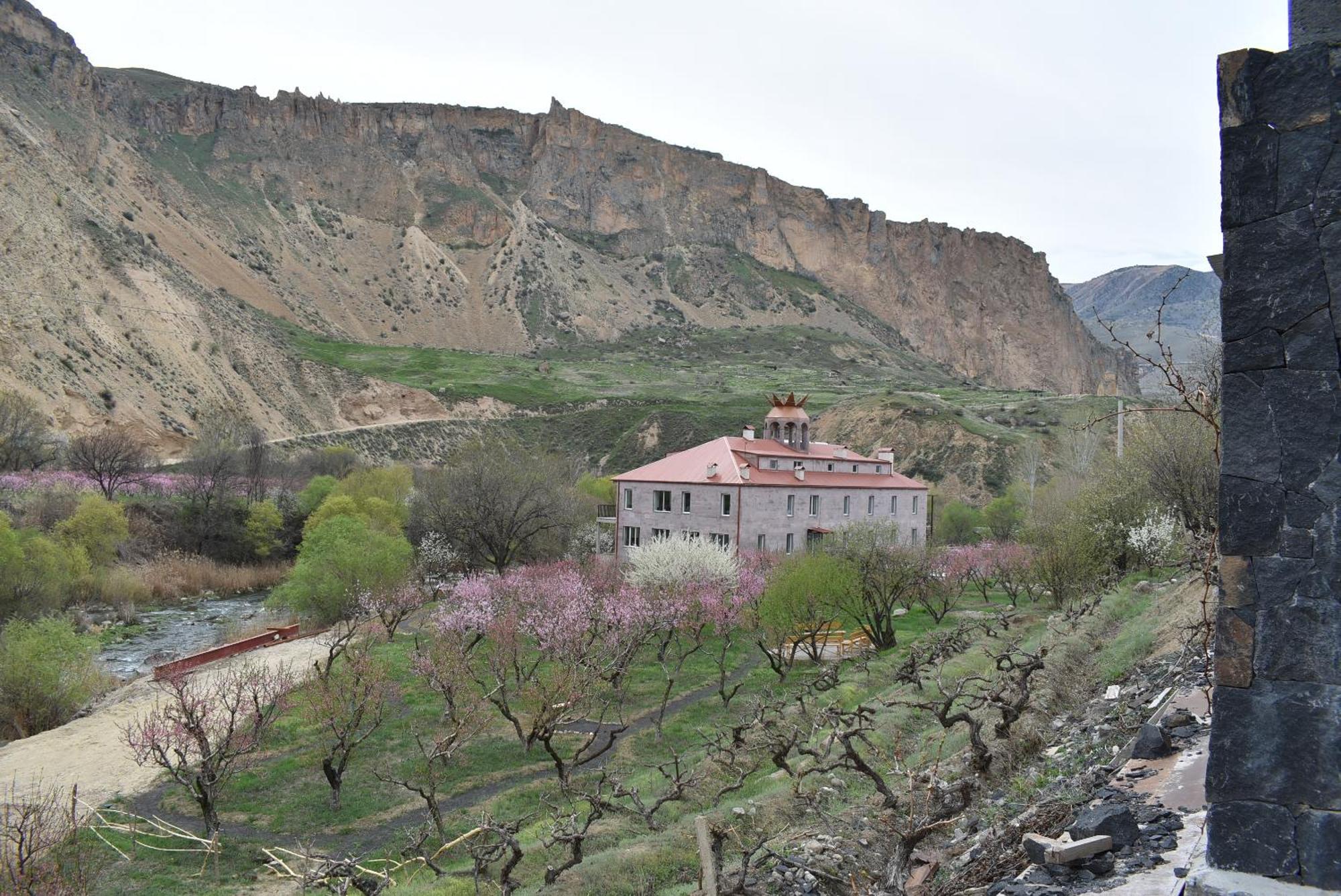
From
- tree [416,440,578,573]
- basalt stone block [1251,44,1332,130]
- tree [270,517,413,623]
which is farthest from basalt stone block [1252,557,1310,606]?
tree [416,440,578,573]

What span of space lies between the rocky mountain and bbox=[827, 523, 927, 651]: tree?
5325 centimetres

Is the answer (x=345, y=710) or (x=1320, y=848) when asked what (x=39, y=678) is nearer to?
(x=345, y=710)

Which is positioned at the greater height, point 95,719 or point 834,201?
point 834,201

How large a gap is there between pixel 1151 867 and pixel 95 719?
27333 mm

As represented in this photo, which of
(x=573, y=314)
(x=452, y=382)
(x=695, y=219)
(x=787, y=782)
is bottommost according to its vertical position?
(x=787, y=782)

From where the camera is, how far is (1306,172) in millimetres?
4121

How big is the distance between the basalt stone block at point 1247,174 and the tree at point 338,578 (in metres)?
33.5

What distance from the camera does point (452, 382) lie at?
98.0 meters

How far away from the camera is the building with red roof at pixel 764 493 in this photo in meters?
42.6

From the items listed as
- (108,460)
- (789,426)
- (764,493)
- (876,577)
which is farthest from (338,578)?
(108,460)

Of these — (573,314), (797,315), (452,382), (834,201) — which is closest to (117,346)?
(452,382)

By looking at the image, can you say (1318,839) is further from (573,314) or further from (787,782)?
(573,314)

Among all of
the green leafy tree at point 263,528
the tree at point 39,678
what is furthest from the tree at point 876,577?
the green leafy tree at point 263,528

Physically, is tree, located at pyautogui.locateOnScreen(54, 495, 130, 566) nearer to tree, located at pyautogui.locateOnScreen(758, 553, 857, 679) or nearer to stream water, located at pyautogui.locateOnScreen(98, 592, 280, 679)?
stream water, located at pyautogui.locateOnScreen(98, 592, 280, 679)
